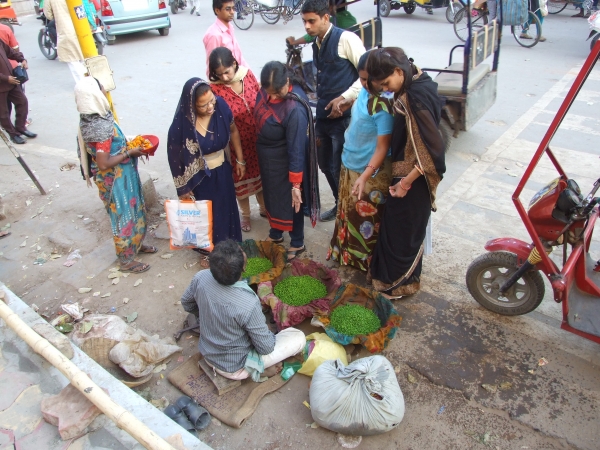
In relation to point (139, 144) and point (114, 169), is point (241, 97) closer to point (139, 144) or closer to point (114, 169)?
point (139, 144)

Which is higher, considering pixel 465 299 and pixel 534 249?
pixel 534 249

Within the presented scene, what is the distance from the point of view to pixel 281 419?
8.55 feet

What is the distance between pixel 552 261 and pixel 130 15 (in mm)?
11409

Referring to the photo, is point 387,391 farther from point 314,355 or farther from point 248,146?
point 248,146

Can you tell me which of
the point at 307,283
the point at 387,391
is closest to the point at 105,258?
the point at 307,283

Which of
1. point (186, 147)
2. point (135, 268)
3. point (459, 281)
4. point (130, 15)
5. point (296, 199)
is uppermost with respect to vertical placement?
point (130, 15)

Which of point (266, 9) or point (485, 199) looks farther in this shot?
point (266, 9)

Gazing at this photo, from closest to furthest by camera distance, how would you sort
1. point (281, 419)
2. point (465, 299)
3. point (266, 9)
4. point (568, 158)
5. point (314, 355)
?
point (281, 419), point (314, 355), point (465, 299), point (568, 158), point (266, 9)

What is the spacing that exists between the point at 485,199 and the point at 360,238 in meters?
1.87

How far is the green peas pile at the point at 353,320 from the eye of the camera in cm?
295

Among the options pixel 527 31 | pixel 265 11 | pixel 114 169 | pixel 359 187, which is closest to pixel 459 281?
pixel 359 187

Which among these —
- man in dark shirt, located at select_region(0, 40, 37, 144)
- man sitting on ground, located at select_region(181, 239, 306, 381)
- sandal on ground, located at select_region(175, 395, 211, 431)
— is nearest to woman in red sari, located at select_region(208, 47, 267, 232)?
man sitting on ground, located at select_region(181, 239, 306, 381)

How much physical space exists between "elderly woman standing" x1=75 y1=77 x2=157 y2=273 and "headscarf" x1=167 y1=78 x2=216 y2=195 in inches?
13.1

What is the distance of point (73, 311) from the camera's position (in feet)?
11.0
